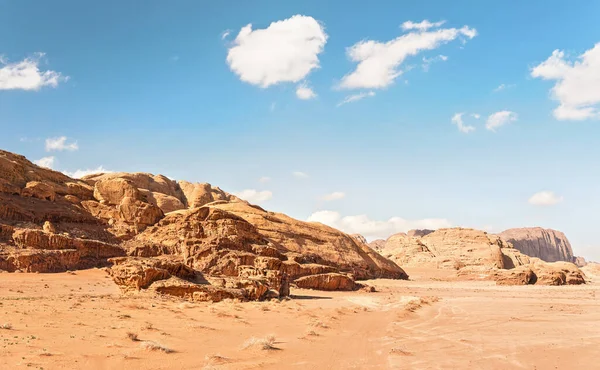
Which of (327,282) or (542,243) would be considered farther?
(542,243)

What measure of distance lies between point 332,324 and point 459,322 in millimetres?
5855

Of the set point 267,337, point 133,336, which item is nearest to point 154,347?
point 133,336

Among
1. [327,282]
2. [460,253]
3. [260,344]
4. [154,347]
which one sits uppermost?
[460,253]

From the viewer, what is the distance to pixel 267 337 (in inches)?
446

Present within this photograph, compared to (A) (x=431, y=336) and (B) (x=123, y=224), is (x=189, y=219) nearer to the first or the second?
(B) (x=123, y=224)

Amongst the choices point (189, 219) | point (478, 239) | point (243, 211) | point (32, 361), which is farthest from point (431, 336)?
point (478, 239)

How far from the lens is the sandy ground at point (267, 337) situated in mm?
9023

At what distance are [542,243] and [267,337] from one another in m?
171

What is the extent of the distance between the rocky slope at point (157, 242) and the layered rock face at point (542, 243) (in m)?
116

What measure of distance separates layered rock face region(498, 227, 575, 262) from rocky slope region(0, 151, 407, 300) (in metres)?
116

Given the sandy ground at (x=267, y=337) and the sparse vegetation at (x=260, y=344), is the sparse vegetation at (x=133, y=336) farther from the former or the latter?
the sparse vegetation at (x=260, y=344)

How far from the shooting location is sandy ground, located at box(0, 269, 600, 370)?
9023 millimetres

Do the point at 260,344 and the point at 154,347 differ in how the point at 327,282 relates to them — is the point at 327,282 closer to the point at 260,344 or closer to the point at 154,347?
the point at 260,344

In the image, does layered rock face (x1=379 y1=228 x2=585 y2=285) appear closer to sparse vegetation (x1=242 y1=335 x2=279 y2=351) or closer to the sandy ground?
the sandy ground
